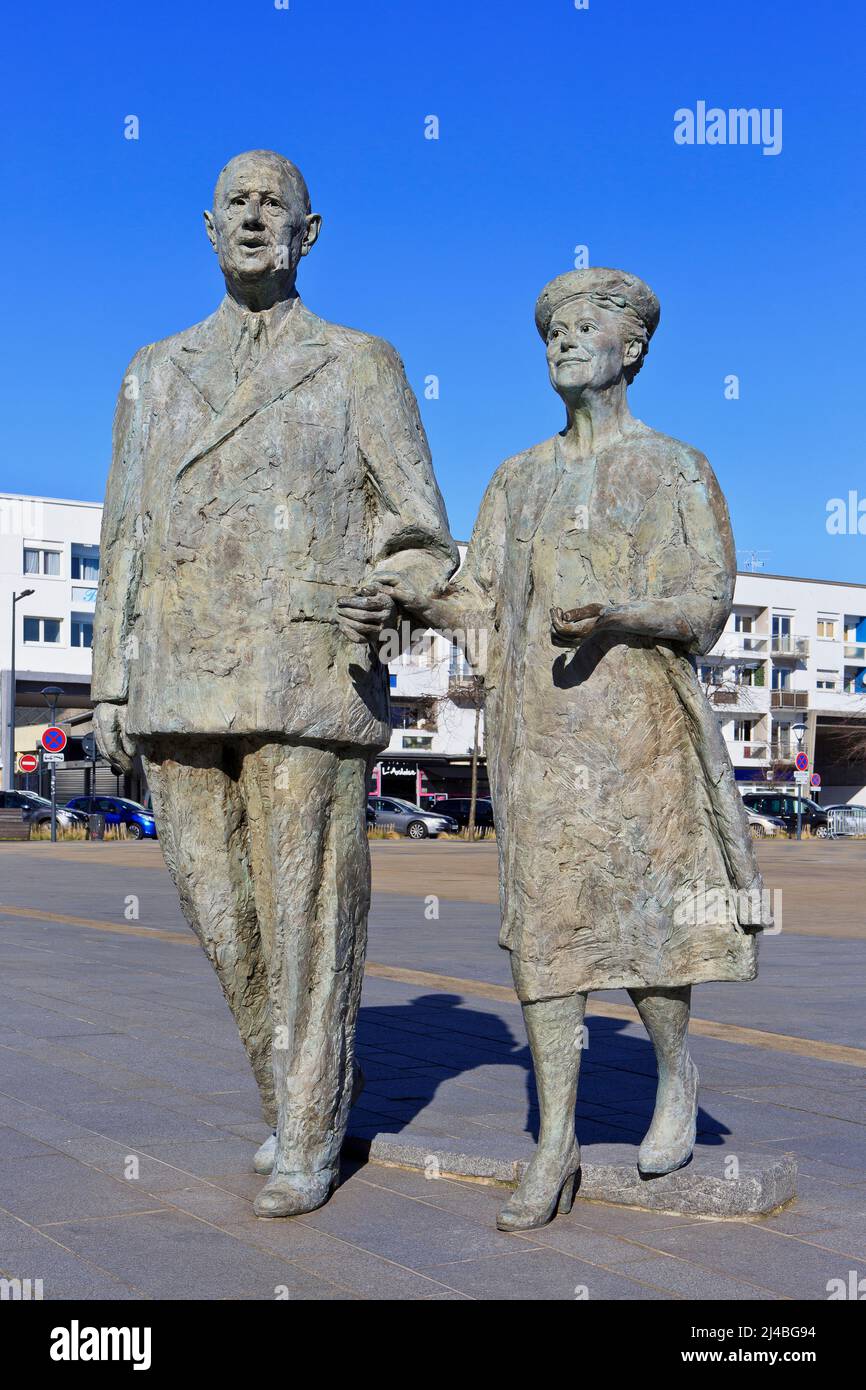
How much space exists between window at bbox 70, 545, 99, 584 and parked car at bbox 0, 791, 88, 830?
14391 millimetres

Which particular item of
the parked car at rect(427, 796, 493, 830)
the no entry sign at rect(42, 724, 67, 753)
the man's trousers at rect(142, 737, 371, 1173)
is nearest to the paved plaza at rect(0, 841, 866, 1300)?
the man's trousers at rect(142, 737, 371, 1173)

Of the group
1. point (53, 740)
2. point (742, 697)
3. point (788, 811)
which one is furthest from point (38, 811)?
point (742, 697)

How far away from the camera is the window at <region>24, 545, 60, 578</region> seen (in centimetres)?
5156

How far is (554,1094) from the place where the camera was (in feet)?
13.1

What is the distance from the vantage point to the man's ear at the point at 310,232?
13.9ft

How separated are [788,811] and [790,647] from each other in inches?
876

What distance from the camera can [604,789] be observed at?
3.92 m

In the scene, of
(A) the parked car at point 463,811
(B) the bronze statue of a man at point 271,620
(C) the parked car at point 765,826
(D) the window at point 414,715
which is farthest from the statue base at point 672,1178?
(D) the window at point 414,715

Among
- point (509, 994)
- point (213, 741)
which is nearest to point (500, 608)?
point (213, 741)

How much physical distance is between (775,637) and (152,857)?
45601 millimetres

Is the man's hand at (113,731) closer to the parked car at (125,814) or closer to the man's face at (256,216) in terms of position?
the man's face at (256,216)

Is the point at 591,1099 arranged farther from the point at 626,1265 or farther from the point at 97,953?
the point at 97,953

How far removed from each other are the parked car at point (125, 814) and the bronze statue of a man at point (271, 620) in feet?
111

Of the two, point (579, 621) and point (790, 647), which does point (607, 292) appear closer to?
point (579, 621)
